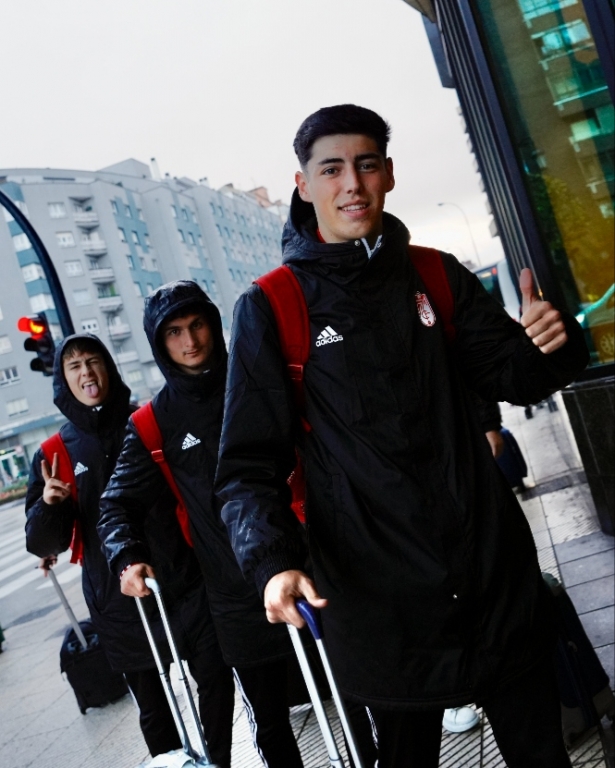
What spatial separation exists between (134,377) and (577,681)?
210 ft

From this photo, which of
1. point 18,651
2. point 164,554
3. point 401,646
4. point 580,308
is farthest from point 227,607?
point 18,651

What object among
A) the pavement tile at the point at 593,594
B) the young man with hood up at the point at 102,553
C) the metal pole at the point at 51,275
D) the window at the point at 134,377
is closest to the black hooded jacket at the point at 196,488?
the young man with hood up at the point at 102,553

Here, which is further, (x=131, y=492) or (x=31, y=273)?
(x=31, y=273)

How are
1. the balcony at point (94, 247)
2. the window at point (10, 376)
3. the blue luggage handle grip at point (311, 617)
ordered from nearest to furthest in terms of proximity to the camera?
the blue luggage handle grip at point (311, 617) < the window at point (10, 376) < the balcony at point (94, 247)

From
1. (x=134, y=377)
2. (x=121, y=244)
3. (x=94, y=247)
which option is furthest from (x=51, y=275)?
(x=121, y=244)

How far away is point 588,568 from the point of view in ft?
17.8

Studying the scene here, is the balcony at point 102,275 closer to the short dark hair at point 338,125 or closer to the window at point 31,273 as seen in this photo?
the window at point 31,273

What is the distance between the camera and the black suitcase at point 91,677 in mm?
5945

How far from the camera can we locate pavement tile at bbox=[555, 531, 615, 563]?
5.72 m

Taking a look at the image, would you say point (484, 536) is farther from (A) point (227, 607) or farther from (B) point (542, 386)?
(A) point (227, 607)

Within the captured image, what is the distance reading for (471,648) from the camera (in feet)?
6.63

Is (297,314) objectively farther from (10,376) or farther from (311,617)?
(10,376)

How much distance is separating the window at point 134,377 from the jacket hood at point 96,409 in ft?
203

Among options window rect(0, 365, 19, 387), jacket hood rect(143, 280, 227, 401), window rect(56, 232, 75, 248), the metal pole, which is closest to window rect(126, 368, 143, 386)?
window rect(56, 232, 75, 248)
